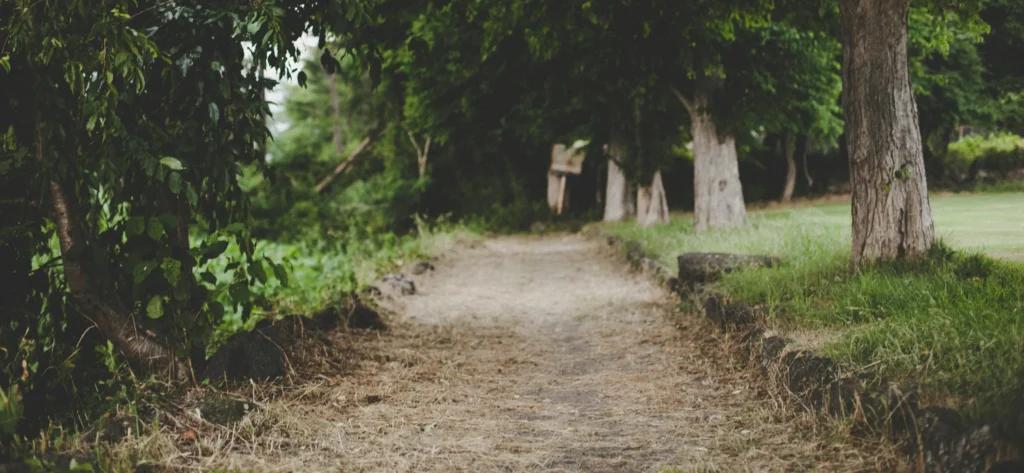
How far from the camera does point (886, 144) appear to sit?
21.9 ft

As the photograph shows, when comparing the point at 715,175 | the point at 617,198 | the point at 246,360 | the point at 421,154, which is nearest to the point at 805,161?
the point at 617,198

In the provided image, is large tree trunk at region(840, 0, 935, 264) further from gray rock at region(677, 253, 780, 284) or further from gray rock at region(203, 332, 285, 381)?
gray rock at region(203, 332, 285, 381)

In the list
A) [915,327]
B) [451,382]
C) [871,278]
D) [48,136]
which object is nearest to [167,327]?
[48,136]

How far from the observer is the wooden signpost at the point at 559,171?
29906mm

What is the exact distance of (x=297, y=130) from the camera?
44094 millimetres

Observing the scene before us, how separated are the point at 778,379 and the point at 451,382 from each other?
2.35 meters

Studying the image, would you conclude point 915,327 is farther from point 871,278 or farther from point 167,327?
A: point 167,327

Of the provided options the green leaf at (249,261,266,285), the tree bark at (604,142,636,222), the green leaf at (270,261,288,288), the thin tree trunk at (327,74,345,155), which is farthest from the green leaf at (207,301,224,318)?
the thin tree trunk at (327,74,345,155)

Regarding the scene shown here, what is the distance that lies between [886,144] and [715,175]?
8.16 meters

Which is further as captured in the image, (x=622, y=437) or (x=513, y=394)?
(x=513, y=394)

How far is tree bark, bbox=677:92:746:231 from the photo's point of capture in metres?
14.6

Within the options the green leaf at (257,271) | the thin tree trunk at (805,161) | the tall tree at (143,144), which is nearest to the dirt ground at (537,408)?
the green leaf at (257,271)

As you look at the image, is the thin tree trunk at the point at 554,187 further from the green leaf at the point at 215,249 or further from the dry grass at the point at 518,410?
the green leaf at the point at 215,249

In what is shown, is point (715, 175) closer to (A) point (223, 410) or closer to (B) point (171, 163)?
(A) point (223, 410)
